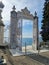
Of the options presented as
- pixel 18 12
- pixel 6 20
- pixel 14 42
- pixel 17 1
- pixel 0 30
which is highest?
pixel 17 1

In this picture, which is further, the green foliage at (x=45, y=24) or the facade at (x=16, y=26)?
the green foliage at (x=45, y=24)

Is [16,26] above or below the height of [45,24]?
below

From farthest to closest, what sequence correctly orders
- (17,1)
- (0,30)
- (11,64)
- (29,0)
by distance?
(29,0)
(17,1)
(0,30)
(11,64)

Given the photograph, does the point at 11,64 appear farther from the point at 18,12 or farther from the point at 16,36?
the point at 18,12

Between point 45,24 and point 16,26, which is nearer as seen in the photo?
point 16,26

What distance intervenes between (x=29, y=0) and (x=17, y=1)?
129 cm

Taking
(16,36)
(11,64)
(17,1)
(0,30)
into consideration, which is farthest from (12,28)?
(11,64)

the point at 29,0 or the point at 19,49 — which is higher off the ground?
the point at 29,0

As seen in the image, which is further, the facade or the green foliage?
the green foliage

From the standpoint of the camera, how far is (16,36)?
28.7 feet

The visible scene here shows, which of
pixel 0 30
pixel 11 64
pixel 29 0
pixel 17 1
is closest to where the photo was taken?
pixel 11 64

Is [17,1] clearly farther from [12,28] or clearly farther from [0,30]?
[0,30]

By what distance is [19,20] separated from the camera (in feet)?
29.3

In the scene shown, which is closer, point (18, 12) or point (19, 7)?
point (18, 12)
